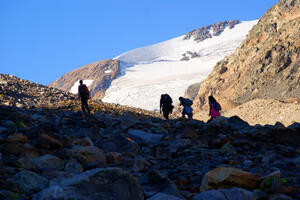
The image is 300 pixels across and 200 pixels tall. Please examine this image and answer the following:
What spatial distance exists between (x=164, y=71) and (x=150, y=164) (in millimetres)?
89369

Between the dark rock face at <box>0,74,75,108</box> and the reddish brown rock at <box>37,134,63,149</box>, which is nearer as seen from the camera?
the reddish brown rock at <box>37,134,63,149</box>

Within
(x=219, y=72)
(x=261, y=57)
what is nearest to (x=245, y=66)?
(x=261, y=57)

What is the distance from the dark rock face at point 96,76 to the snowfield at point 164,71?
2400 mm

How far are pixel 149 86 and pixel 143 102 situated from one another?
24.1 feet

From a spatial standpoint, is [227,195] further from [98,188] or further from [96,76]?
[96,76]

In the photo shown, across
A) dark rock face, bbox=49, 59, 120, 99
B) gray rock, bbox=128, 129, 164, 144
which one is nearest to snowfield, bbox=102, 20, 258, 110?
dark rock face, bbox=49, 59, 120, 99

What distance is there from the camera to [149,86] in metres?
79.3

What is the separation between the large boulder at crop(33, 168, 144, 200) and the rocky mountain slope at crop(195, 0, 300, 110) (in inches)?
1346

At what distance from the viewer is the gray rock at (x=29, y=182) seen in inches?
144

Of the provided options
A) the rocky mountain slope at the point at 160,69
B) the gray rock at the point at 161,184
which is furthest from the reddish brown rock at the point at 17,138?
the rocky mountain slope at the point at 160,69

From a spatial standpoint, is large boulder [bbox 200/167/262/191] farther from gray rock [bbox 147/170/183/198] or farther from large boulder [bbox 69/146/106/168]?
large boulder [bbox 69/146/106/168]

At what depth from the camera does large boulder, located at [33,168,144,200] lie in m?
3.03

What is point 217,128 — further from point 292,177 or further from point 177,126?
point 292,177

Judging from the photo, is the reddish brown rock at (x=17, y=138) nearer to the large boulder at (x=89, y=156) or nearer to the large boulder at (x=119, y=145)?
the large boulder at (x=89, y=156)
